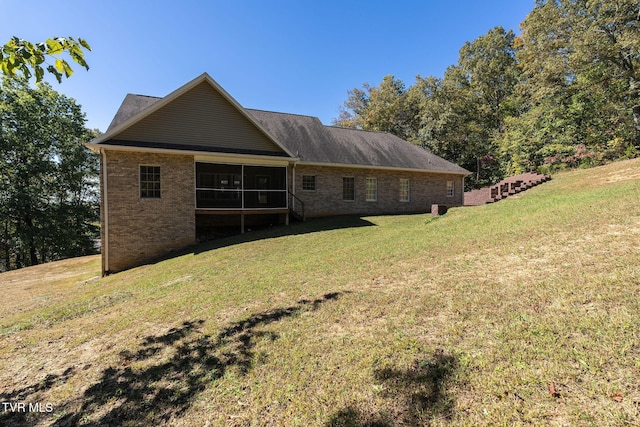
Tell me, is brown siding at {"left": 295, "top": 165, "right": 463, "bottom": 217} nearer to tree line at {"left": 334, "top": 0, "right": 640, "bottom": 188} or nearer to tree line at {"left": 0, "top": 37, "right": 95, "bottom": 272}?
tree line at {"left": 334, "top": 0, "right": 640, "bottom": 188}

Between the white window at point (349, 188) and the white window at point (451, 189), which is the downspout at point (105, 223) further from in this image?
the white window at point (451, 189)

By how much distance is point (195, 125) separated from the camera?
45.1ft

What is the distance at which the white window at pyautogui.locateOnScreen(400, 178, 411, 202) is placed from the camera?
19.4 metres

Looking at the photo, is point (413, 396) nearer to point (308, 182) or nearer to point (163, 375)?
point (163, 375)

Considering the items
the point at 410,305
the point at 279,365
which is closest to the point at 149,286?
the point at 279,365

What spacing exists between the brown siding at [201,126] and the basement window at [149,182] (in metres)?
1.24

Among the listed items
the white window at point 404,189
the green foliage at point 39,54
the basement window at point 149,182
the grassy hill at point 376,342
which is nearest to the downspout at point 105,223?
the basement window at point 149,182

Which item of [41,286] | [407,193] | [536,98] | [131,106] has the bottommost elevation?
[41,286]

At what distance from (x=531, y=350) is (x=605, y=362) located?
524 mm

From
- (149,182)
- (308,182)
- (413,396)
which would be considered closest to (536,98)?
(308,182)

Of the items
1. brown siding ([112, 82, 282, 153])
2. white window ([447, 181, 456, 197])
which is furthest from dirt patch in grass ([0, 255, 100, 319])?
white window ([447, 181, 456, 197])

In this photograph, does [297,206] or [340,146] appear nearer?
[297,206]

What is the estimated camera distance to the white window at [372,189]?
18.5m

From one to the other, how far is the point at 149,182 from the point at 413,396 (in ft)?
43.8
